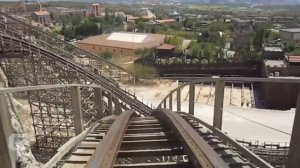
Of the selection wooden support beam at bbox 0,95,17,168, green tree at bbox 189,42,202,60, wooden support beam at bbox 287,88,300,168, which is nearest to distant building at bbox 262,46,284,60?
green tree at bbox 189,42,202,60

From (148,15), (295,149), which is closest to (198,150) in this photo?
(295,149)

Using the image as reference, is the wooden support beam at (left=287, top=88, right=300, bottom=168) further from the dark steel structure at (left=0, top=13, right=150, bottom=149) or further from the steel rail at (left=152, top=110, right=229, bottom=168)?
the dark steel structure at (left=0, top=13, right=150, bottom=149)

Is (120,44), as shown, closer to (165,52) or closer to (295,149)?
(165,52)

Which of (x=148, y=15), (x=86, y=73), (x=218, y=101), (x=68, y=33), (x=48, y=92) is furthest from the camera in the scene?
(x=148, y=15)

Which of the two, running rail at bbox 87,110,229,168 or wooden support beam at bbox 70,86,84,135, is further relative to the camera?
wooden support beam at bbox 70,86,84,135

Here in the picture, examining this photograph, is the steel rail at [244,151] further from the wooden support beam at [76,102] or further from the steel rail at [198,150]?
the wooden support beam at [76,102]

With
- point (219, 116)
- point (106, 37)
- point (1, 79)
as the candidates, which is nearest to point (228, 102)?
point (1, 79)

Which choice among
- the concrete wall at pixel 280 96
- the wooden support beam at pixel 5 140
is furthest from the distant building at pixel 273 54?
the wooden support beam at pixel 5 140

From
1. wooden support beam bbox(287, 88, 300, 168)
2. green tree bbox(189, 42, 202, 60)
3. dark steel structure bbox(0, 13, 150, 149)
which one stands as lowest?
green tree bbox(189, 42, 202, 60)
